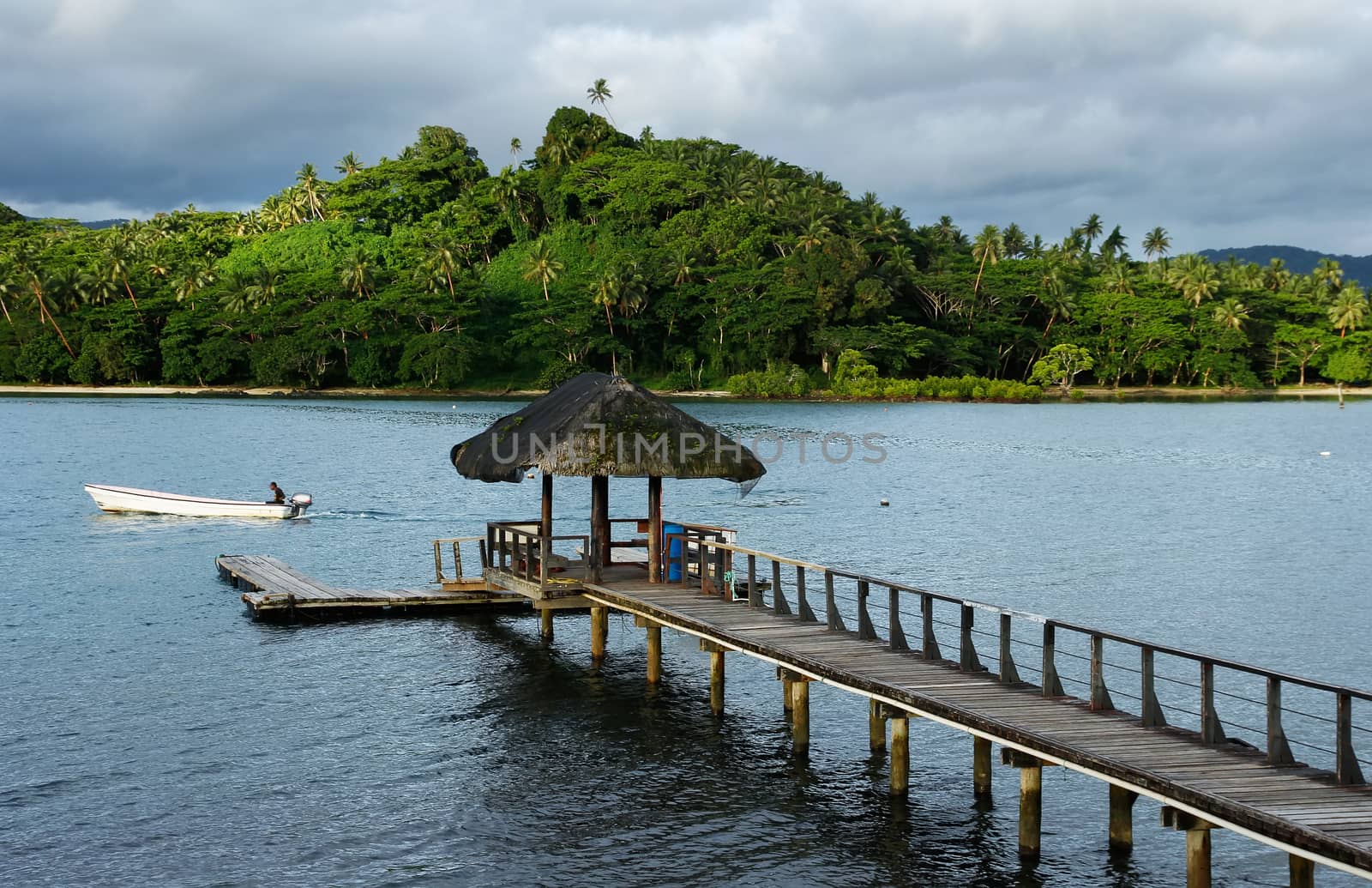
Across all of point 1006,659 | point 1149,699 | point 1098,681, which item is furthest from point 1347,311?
point 1149,699

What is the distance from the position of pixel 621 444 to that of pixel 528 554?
329 centimetres

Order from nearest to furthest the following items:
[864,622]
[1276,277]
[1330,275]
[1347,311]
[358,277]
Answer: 1. [864,622]
2. [358,277]
3. [1347,311]
4. [1330,275]
5. [1276,277]

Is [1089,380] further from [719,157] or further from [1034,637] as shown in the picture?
[1034,637]

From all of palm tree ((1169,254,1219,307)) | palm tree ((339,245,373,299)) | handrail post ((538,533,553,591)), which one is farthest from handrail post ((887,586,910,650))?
palm tree ((1169,254,1219,307))

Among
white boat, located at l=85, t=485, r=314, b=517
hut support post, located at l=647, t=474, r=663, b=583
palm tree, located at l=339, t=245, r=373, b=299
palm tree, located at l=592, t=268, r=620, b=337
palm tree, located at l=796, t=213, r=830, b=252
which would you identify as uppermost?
palm tree, located at l=796, t=213, r=830, b=252

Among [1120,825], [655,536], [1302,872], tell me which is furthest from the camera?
[655,536]

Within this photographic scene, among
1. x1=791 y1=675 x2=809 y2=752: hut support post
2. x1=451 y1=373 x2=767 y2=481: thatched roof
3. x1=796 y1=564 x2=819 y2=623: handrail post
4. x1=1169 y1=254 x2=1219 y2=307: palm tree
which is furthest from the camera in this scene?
x1=1169 y1=254 x2=1219 y2=307: palm tree

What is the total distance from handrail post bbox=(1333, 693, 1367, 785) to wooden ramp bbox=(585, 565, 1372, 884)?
0.15 metres

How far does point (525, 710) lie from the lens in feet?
69.6

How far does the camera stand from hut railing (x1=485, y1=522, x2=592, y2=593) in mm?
22688

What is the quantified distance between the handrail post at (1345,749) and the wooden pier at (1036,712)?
2 cm

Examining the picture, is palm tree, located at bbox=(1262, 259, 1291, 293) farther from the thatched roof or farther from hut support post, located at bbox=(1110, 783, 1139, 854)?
hut support post, located at bbox=(1110, 783, 1139, 854)

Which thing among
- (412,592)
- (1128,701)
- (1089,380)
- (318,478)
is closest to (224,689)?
(412,592)

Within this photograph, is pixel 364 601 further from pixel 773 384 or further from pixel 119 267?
pixel 119 267
